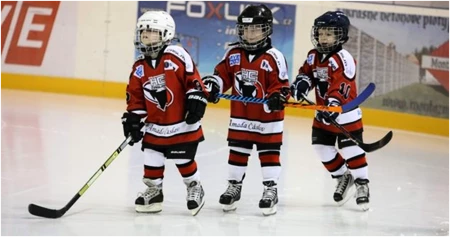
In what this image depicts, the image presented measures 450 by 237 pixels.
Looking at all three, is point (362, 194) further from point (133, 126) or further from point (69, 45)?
point (69, 45)

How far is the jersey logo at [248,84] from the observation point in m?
4.76

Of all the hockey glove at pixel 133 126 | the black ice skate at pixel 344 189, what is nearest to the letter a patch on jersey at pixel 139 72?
the hockey glove at pixel 133 126

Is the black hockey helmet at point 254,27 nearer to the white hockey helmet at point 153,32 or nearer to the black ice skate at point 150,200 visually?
the white hockey helmet at point 153,32

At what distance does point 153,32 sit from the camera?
177 inches

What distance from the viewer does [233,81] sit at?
4.87 metres

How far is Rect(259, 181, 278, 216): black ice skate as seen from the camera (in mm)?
4715

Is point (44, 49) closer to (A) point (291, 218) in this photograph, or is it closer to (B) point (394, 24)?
(B) point (394, 24)

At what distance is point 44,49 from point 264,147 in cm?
532

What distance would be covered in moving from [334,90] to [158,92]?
0.92m

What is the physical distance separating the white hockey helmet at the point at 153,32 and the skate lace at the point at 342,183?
50.9 inches

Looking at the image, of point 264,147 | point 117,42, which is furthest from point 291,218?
point 117,42

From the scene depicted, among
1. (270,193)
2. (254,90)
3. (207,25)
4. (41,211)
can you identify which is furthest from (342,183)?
(207,25)

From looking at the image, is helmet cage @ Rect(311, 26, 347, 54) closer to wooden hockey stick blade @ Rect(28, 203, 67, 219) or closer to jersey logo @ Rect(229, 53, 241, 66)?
jersey logo @ Rect(229, 53, 241, 66)

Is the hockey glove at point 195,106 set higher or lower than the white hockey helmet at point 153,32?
lower
